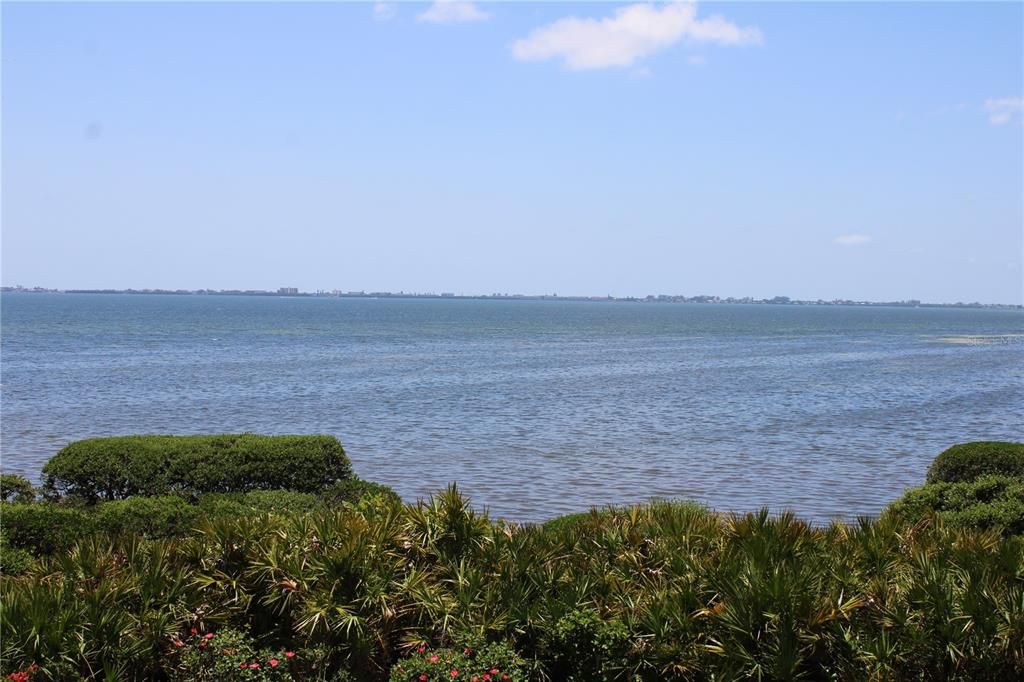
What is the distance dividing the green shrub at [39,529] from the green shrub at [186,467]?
3.22m

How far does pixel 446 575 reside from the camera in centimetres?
956

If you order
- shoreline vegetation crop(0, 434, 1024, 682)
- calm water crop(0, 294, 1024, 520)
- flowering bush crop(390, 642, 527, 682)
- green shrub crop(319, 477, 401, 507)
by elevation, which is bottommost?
calm water crop(0, 294, 1024, 520)

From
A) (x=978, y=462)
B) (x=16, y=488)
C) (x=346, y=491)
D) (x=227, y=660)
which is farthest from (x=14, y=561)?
(x=978, y=462)

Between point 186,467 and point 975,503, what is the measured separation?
42.1ft

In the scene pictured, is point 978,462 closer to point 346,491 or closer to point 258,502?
point 346,491

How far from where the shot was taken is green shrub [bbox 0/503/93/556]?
1281 centimetres

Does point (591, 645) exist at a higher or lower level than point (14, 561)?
higher

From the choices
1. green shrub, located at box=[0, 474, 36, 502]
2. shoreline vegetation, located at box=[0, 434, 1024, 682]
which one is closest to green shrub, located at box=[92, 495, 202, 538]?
green shrub, located at box=[0, 474, 36, 502]

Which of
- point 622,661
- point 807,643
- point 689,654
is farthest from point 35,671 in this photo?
point 807,643

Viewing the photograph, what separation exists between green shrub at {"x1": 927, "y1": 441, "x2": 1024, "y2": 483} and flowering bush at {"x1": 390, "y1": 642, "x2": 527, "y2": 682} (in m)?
12.0

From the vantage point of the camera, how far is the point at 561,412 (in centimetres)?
3916

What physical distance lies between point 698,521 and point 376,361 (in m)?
57.0

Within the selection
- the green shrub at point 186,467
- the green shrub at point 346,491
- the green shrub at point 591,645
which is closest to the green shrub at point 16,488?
the green shrub at point 186,467

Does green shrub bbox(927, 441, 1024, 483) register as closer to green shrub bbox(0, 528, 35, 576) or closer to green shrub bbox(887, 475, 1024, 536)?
green shrub bbox(887, 475, 1024, 536)
